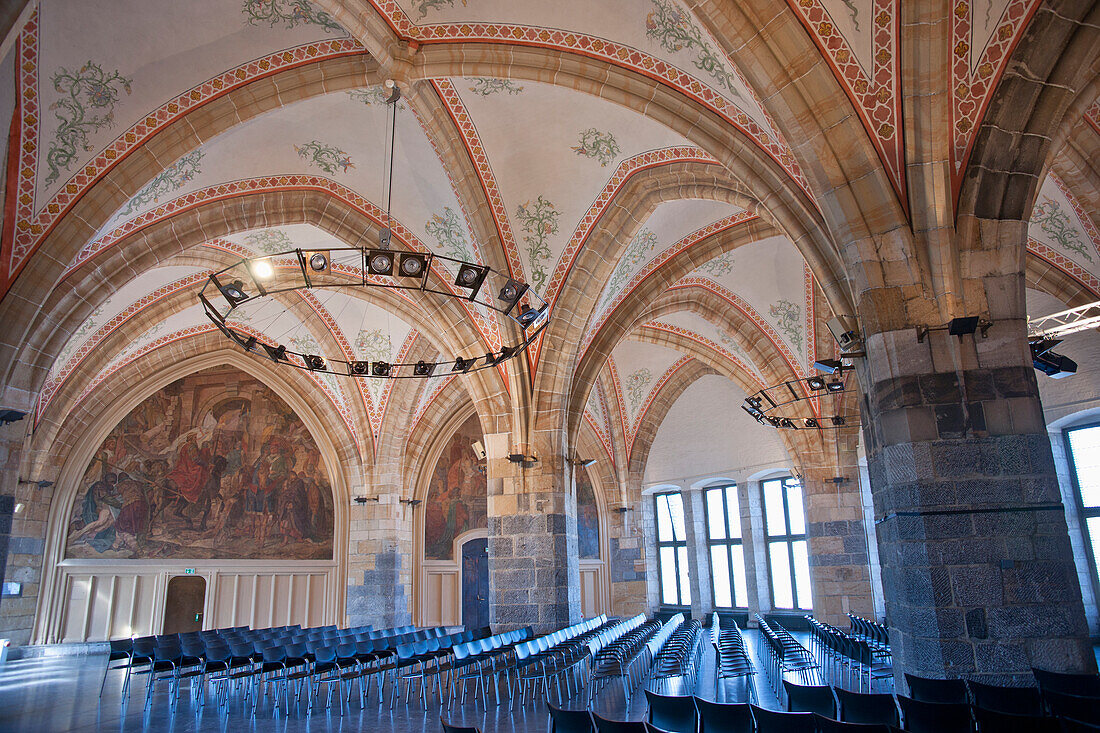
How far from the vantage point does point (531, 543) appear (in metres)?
11.7

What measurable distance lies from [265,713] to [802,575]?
1459 cm

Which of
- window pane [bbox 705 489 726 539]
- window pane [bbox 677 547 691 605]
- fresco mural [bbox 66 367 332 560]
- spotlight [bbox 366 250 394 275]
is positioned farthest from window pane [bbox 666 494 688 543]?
spotlight [bbox 366 250 394 275]

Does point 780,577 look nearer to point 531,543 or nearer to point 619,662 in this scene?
→ point 531,543

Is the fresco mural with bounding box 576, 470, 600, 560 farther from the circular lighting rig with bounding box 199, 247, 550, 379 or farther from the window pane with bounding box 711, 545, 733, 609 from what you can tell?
the circular lighting rig with bounding box 199, 247, 550, 379

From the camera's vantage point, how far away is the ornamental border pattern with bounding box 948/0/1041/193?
5.91 meters

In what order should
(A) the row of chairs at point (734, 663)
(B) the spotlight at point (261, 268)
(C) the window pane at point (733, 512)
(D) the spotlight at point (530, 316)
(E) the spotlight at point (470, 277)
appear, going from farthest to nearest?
1. (C) the window pane at point (733, 512)
2. (D) the spotlight at point (530, 316)
3. (A) the row of chairs at point (734, 663)
4. (E) the spotlight at point (470, 277)
5. (B) the spotlight at point (261, 268)

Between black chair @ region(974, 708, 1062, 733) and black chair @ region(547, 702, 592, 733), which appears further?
black chair @ region(547, 702, 592, 733)

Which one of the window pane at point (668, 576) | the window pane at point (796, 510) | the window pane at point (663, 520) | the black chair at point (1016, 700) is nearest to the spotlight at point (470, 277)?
the black chair at point (1016, 700)

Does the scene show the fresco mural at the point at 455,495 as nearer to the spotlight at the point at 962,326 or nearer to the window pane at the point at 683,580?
the window pane at the point at 683,580

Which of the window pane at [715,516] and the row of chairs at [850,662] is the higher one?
the window pane at [715,516]

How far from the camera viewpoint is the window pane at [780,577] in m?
18.7

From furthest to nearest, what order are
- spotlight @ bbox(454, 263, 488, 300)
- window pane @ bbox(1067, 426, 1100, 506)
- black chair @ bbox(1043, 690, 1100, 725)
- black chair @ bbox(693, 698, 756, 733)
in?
1. window pane @ bbox(1067, 426, 1100, 506)
2. spotlight @ bbox(454, 263, 488, 300)
3. black chair @ bbox(693, 698, 756, 733)
4. black chair @ bbox(1043, 690, 1100, 725)

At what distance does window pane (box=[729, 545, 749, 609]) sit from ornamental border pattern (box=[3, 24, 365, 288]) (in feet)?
53.7

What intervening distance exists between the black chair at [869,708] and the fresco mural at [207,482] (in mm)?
16171
